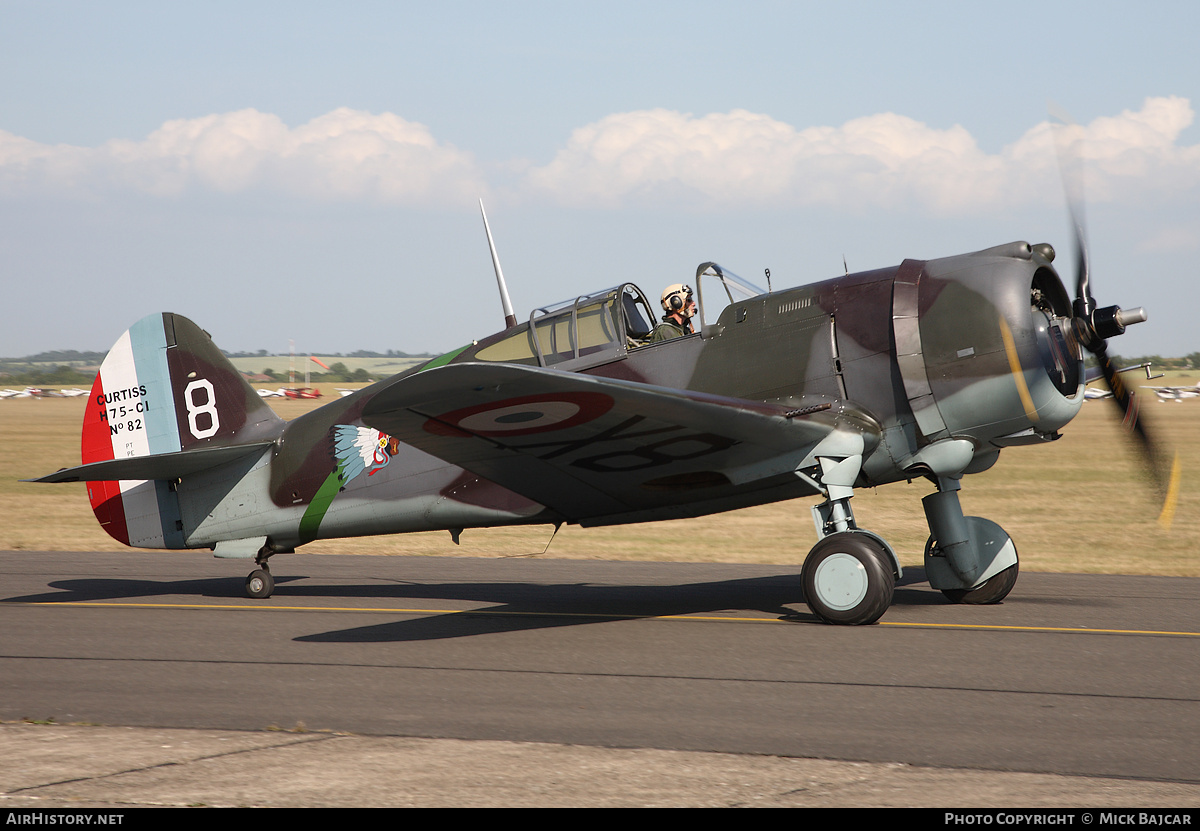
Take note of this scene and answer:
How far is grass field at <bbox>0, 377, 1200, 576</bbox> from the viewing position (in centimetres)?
1337

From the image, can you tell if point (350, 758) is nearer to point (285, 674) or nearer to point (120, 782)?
point (120, 782)

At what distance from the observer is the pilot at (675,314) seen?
8.90 metres

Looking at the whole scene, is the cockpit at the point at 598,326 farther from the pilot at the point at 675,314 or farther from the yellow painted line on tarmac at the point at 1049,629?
the yellow painted line on tarmac at the point at 1049,629

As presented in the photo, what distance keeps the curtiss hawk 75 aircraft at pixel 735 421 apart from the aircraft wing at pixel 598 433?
0.02 meters

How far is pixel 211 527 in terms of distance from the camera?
1012cm

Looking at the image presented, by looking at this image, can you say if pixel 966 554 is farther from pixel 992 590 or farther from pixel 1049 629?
pixel 1049 629

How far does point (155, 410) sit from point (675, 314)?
5501 millimetres

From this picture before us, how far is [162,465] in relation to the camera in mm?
9766

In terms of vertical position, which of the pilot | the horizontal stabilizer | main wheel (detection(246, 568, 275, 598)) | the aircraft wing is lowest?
main wheel (detection(246, 568, 275, 598))

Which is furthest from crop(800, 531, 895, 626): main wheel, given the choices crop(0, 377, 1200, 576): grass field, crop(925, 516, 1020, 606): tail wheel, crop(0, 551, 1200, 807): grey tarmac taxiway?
crop(0, 377, 1200, 576): grass field

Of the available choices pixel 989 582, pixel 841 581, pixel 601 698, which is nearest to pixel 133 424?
pixel 601 698

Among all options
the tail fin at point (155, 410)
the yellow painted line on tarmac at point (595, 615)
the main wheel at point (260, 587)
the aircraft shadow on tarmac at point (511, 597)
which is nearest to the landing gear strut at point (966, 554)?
the aircraft shadow on tarmac at point (511, 597)

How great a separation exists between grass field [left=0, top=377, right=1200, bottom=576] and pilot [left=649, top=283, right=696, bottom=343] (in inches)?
143

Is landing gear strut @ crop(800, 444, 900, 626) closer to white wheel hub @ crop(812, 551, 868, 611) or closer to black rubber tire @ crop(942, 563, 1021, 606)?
white wheel hub @ crop(812, 551, 868, 611)
